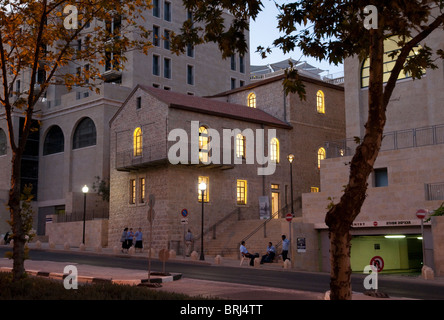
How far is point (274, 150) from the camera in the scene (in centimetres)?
4400

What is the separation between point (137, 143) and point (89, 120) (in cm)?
1383

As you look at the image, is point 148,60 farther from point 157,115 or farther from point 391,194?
point 391,194

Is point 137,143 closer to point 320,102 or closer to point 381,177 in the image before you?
point 320,102

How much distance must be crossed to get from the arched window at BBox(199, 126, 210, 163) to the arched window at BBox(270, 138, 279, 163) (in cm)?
598

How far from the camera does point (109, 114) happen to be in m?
51.7

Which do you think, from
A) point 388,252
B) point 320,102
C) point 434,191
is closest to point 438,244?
point 434,191

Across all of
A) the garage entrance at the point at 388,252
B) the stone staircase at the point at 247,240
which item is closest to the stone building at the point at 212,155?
the stone staircase at the point at 247,240

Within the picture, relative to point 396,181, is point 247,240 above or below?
below

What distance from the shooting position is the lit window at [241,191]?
42062 millimetres

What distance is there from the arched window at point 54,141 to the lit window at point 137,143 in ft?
57.2

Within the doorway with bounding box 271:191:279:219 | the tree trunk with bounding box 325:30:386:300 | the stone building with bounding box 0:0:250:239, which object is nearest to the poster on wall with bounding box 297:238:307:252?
the doorway with bounding box 271:191:279:219

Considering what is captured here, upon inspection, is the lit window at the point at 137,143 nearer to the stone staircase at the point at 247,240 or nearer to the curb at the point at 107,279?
the stone staircase at the point at 247,240

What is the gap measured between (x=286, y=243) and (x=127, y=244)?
11030mm

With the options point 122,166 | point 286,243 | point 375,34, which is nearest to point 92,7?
point 375,34
